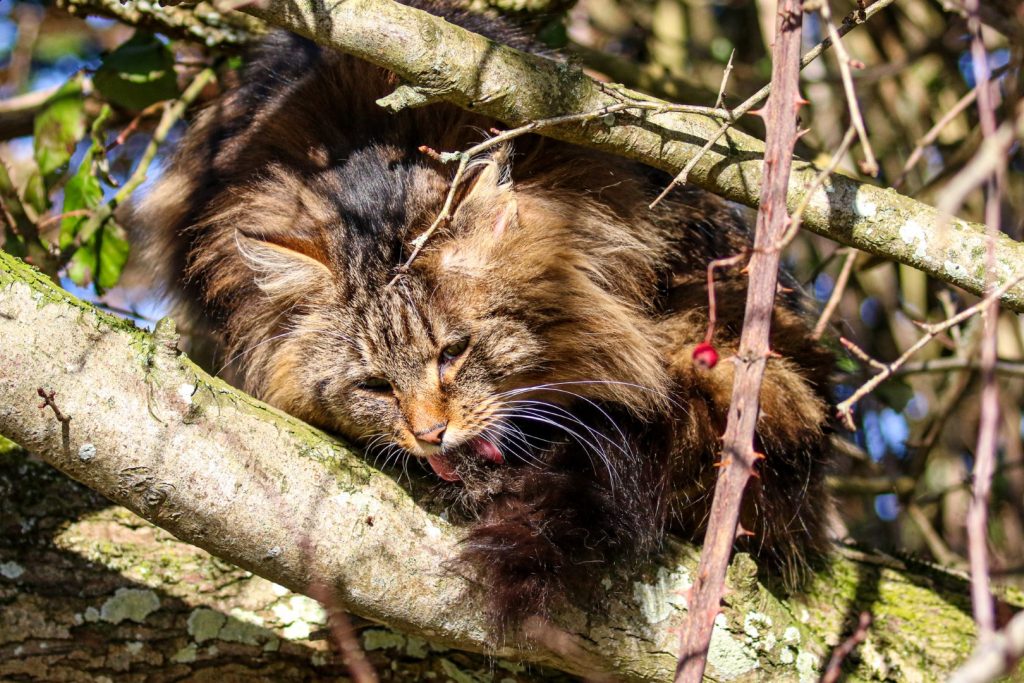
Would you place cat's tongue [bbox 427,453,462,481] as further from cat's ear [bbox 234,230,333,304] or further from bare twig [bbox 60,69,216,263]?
bare twig [bbox 60,69,216,263]

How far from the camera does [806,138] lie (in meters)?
4.10

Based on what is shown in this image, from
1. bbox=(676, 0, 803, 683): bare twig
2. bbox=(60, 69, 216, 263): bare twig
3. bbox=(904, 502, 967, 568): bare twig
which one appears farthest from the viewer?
bbox=(904, 502, 967, 568): bare twig

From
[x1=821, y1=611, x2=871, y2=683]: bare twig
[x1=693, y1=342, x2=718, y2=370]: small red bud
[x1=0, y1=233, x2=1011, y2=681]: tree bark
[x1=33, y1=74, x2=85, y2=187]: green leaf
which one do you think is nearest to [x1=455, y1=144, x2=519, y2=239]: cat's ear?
[x1=0, y1=233, x2=1011, y2=681]: tree bark

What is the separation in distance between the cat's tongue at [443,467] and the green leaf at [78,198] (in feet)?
5.06

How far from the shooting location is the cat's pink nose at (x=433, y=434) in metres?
2.58

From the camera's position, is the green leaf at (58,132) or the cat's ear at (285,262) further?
the green leaf at (58,132)

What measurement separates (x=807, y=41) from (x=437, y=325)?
125 inches

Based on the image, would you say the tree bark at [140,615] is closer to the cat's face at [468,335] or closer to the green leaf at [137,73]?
the cat's face at [468,335]

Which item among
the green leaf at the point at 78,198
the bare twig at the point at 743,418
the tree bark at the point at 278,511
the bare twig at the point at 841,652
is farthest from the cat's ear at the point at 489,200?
the green leaf at the point at 78,198

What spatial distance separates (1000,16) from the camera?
311 cm

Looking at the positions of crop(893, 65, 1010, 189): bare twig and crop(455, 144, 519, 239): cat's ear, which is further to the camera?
crop(455, 144, 519, 239): cat's ear

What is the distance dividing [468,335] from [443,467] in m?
0.36

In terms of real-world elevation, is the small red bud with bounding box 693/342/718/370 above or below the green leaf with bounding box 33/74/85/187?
above

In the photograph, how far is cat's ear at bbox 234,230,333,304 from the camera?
272cm
